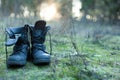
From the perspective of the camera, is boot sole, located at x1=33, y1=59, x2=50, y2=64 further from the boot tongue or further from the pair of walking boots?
the boot tongue

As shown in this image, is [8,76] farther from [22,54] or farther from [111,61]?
[111,61]

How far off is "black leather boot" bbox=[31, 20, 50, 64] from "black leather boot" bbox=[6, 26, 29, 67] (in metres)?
0.12

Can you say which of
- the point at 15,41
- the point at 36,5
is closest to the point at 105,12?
the point at 36,5

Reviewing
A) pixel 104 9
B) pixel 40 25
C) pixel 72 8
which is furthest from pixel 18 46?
pixel 104 9

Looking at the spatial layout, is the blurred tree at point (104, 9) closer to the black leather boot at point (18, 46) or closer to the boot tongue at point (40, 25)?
the boot tongue at point (40, 25)

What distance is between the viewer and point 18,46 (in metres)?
3.53

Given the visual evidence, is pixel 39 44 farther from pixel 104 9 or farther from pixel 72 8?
pixel 104 9

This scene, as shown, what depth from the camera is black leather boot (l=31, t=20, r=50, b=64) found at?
11.3ft

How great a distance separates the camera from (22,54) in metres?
3.44

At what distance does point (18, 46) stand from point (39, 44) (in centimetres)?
29

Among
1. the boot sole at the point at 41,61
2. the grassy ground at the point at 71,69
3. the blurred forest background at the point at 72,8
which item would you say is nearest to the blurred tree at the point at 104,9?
the blurred forest background at the point at 72,8

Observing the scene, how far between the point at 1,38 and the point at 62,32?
147 centimetres

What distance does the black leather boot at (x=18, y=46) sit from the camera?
3.30 m

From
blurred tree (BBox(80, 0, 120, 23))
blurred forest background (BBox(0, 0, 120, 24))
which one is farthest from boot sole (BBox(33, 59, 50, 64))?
blurred tree (BBox(80, 0, 120, 23))
